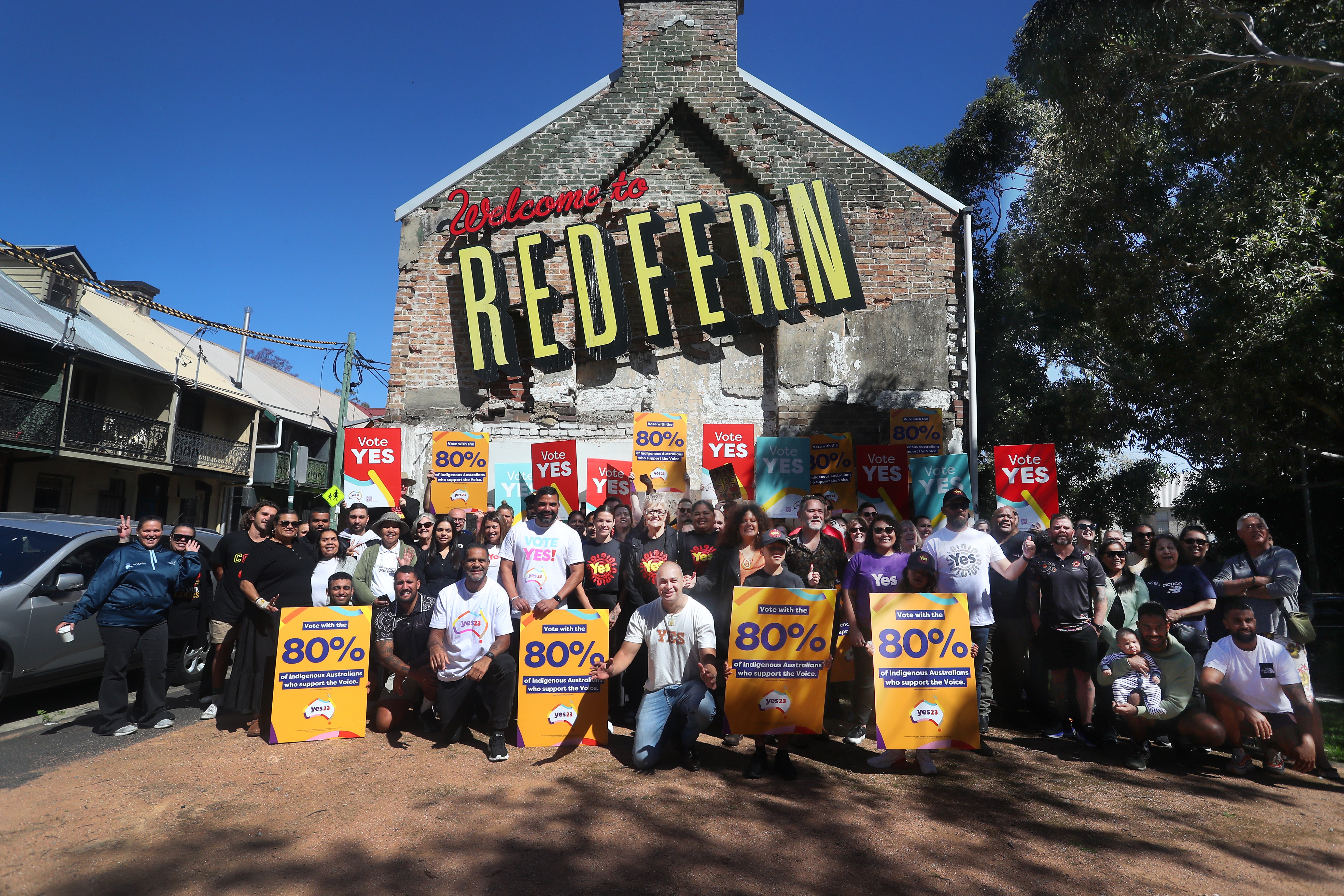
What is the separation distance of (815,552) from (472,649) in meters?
2.86

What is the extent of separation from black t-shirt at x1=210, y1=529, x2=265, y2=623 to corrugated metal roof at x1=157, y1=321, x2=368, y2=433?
2308cm

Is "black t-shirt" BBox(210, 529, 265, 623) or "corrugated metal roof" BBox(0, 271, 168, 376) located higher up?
"corrugated metal roof" BBox(0, 271, 168, 376)

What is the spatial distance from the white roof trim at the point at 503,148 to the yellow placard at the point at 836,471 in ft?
24.7

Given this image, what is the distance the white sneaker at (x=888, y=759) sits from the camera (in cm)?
534

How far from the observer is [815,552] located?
6203 millimetres

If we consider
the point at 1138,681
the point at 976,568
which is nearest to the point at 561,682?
the point at 976,568

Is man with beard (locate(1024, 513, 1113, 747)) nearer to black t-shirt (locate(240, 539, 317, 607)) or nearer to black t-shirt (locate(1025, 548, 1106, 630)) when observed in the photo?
black t-shirt (locate(1025, 548, 1106, 630))

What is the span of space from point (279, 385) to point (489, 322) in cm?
2857

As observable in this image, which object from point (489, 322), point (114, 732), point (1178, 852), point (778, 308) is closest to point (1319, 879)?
point (1178, 852)

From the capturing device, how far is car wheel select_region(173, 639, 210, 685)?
778 cm

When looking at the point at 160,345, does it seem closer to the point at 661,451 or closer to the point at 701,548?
the point at 661,451

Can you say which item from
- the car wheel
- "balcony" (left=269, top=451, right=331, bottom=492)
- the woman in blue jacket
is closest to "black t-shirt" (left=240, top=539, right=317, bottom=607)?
the woman in blue jacket

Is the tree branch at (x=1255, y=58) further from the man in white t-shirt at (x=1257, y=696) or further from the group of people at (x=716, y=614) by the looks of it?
the man in white t-shirt at (x=1257, y=696)

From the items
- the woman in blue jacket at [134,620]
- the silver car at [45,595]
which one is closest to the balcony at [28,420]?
the silver car at [45,595]
